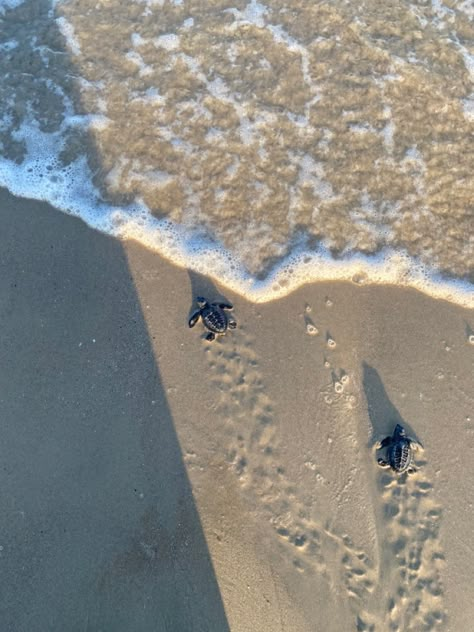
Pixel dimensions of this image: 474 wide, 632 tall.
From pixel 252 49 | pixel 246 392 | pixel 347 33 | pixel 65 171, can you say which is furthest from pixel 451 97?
pixel 65 171

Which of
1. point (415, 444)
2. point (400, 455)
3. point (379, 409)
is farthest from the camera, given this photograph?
point (379, 409)

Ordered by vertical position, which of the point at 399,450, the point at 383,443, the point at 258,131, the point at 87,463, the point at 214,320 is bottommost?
the point at 87,463

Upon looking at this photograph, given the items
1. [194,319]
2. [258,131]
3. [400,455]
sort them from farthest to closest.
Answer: [258,131]
[194,319]
[400,455]

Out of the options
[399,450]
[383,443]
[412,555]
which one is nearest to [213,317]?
[383,443]

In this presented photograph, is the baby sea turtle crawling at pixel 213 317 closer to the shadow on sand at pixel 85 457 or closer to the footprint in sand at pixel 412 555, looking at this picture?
the shadow on sand at pixel 85 457

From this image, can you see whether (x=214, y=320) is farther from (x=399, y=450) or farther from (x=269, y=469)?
(x=399, y=450)

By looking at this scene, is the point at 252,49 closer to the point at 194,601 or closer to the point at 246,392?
the point at 246,392
